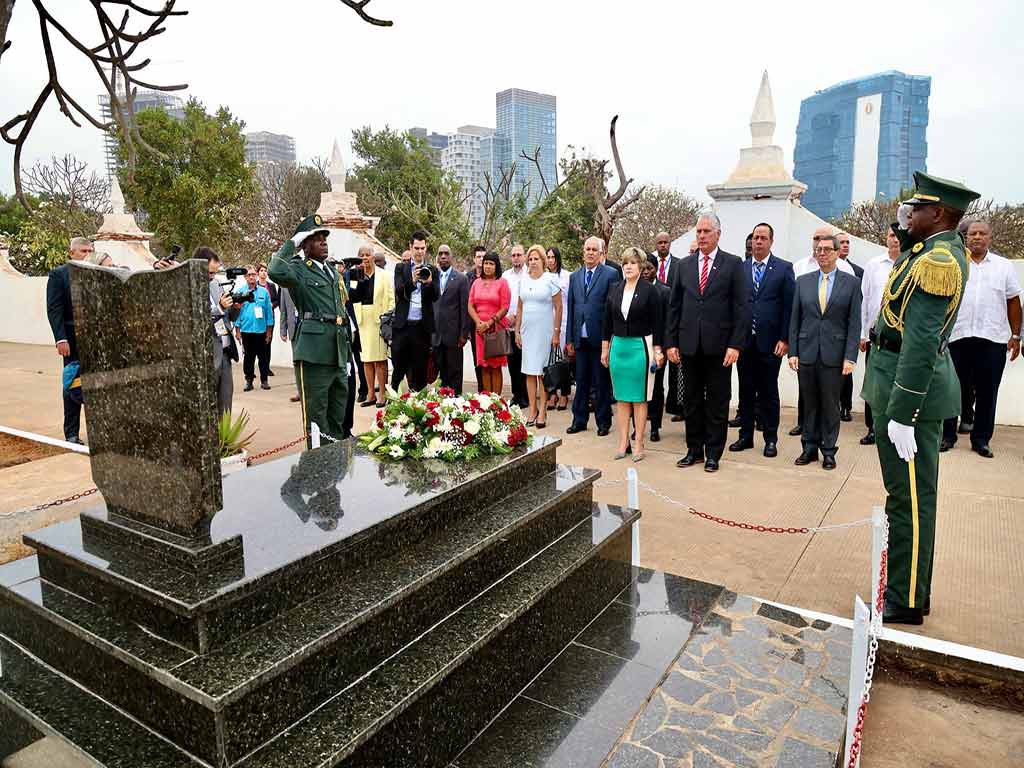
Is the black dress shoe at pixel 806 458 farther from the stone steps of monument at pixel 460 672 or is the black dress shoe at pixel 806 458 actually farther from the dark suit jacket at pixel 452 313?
the dark suit jacket at pixel 452 313

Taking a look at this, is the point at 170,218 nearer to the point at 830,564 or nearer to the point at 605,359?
the point at 605,359

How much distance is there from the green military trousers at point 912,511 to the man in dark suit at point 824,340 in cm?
270

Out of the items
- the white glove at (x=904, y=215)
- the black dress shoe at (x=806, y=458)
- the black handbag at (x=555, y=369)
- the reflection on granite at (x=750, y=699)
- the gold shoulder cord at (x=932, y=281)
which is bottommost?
the reflection on granite at (x=750, y=699)

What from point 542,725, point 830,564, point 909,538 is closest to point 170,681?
point 542,725

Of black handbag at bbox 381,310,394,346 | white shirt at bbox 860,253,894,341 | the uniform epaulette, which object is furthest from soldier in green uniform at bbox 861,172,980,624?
black handbag at bbox 381,310,394,346

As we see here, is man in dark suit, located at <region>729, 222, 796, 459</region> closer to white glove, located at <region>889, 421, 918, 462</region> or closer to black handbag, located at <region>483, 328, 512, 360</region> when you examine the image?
black handbag, located at <region>483, 328, 512, 360</region>

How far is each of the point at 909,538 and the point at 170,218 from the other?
33.3 m

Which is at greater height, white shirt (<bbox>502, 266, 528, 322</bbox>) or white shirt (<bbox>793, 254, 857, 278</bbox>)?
white shirt (<bbox>793, 254, 857, 278</bbox>)

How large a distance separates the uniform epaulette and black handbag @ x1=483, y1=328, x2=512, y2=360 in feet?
17.1

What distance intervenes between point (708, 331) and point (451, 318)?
335 centimetres

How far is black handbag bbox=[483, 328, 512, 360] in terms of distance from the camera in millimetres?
8148

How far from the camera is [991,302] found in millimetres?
6426

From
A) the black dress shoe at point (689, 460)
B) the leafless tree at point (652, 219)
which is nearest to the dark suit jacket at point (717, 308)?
the black dress shoe at point (689, 460)

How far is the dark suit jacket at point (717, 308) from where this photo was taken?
6137 mm
